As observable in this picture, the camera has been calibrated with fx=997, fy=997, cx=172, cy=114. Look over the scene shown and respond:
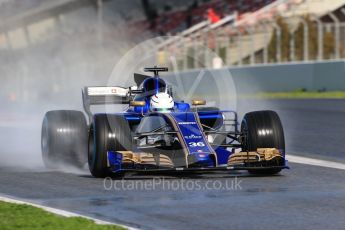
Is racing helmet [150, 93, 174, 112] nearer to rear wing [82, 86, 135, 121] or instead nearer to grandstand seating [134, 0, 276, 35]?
rear wing [82, 86, 135, 121]

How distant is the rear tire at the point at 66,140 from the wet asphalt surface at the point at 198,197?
257mm

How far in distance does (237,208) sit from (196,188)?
1406mm

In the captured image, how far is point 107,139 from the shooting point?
10805 millimetres

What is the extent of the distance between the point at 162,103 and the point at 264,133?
1.50 metres

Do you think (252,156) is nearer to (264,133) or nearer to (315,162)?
(264,133)

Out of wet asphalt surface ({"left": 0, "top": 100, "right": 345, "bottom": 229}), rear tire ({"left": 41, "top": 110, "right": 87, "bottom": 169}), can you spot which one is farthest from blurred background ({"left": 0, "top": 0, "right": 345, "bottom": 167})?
wet asphalt surface ({"left": 0, "top": 100, "right": 345, "bottom": 229})

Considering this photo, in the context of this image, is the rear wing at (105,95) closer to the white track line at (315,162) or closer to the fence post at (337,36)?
the white track line at (315,162)

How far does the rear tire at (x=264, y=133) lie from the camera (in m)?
11.0

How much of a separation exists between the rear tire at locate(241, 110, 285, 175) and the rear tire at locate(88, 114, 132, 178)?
53.8 inches

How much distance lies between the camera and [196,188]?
9930mm

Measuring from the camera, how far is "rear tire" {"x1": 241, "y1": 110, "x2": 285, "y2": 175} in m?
11.0

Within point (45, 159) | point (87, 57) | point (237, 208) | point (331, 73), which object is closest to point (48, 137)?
point (45, 159)

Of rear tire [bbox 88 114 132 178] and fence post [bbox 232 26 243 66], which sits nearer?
rear tire [bbox 88 114 132 178]

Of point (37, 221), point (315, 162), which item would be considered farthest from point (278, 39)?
point (37, 221)
